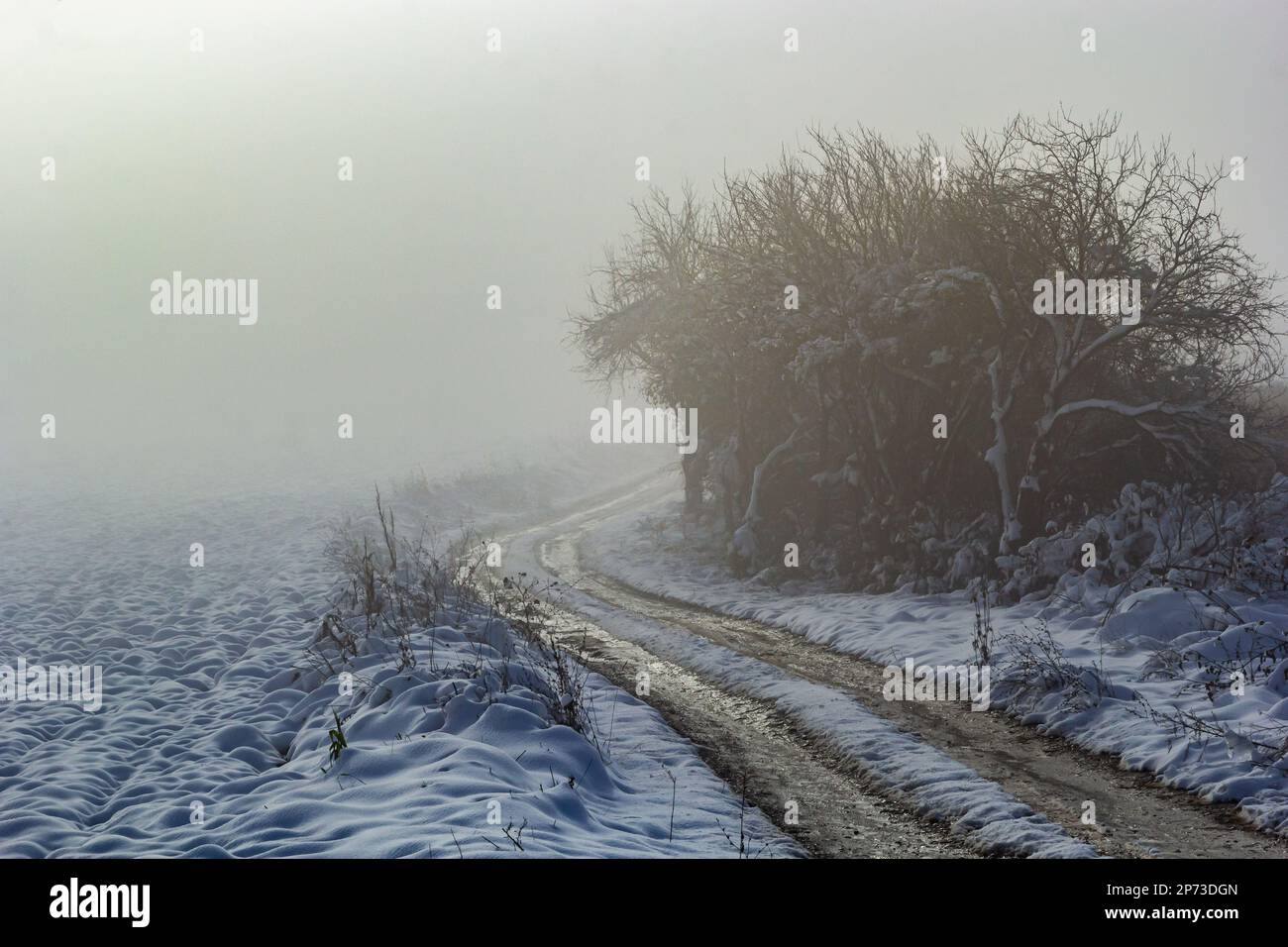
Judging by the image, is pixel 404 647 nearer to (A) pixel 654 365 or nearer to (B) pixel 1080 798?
(B) pixel 1080 798

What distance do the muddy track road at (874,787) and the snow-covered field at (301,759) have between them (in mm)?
513

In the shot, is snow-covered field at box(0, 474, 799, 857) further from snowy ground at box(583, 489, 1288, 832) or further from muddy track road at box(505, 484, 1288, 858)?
snowy ground at box(583, 489, 1288, 832)

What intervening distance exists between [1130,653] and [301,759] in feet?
33.0

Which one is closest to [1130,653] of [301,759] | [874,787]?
[874,787]

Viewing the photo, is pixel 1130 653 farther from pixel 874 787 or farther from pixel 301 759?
pixel 301 759

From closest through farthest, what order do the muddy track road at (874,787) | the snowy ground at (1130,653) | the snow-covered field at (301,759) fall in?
the snow-covered field at (301,759) → the muddy track road at (874,787) → the snowy ground at (1130,653)

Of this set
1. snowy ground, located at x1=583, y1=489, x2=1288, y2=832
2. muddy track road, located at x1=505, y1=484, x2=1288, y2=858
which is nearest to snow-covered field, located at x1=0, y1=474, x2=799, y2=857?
muddy track road, located at x1=505, y1=484, x2=1288, y2=858

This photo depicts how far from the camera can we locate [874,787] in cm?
914

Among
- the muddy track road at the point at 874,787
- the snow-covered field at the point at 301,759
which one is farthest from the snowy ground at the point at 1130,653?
the snow-covered field at the point at 301,759

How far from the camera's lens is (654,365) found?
30.0 meters

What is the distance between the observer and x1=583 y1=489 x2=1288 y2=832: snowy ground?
28.5 ft

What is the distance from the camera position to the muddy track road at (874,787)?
24.8 feet

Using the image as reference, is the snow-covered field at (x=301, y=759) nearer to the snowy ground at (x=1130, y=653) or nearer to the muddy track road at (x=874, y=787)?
the muddy track road at (x=874, y=787)
